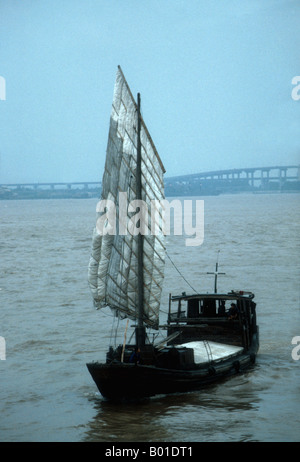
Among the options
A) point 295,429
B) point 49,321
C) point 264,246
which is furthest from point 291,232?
point 295,429

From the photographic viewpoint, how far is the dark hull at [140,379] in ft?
61.2

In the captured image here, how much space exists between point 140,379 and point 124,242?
4.06 metres

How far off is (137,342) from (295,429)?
4.88 meters

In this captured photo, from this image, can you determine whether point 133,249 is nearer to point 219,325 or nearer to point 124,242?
point 124,242

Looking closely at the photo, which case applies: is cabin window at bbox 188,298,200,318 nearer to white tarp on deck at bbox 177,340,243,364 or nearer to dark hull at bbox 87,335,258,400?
white tarp on deck at bbox 177,340,243,364

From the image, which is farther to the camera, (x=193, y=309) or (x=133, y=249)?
(x=193, y=309)

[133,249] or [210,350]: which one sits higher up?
[133,249]

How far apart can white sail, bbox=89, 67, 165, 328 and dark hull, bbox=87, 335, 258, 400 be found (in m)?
2.23

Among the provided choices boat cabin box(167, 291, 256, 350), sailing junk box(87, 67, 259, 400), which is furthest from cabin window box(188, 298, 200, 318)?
sailing junk box(87, 67, 259, 400)

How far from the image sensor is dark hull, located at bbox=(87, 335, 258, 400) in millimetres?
18656

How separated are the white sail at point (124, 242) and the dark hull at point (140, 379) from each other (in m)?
2.23

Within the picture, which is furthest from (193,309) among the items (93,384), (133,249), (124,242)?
(93,384)

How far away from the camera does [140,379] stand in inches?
741

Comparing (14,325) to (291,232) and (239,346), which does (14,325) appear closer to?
(239,346)
